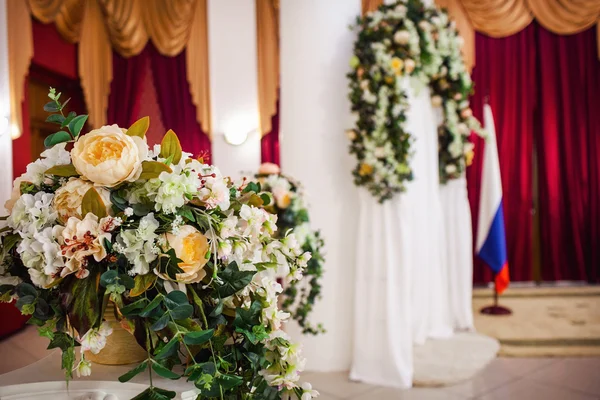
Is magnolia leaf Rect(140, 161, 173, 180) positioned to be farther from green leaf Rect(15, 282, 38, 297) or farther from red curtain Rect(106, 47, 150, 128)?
red curtain Rect(106, 47, 150, 128)

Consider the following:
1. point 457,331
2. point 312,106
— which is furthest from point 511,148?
point 312,106

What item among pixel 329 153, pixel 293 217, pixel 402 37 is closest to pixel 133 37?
pixel 329 153

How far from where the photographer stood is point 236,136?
21.4 ft

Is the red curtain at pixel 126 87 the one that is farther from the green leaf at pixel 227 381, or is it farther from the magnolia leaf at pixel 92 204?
the green leaf at pixel 227 381

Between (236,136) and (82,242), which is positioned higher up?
(236,136)

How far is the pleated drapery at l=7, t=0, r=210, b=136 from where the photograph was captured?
6.36 m

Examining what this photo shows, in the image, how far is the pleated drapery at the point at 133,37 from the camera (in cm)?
636

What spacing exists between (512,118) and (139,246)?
6313mm

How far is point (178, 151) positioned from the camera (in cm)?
127

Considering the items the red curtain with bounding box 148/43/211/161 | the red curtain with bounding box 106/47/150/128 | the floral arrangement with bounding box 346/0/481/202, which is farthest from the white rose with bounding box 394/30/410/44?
the red curtain with bounding box 106/47/150/128

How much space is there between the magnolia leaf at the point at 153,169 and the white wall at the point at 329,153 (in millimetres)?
3014

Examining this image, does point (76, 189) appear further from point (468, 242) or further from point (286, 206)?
point (468, 242)

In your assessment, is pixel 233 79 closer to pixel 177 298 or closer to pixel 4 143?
pixel 4 143

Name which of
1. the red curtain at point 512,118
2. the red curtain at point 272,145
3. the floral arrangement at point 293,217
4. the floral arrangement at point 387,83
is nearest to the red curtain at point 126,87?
the red curtain at point 272,145
